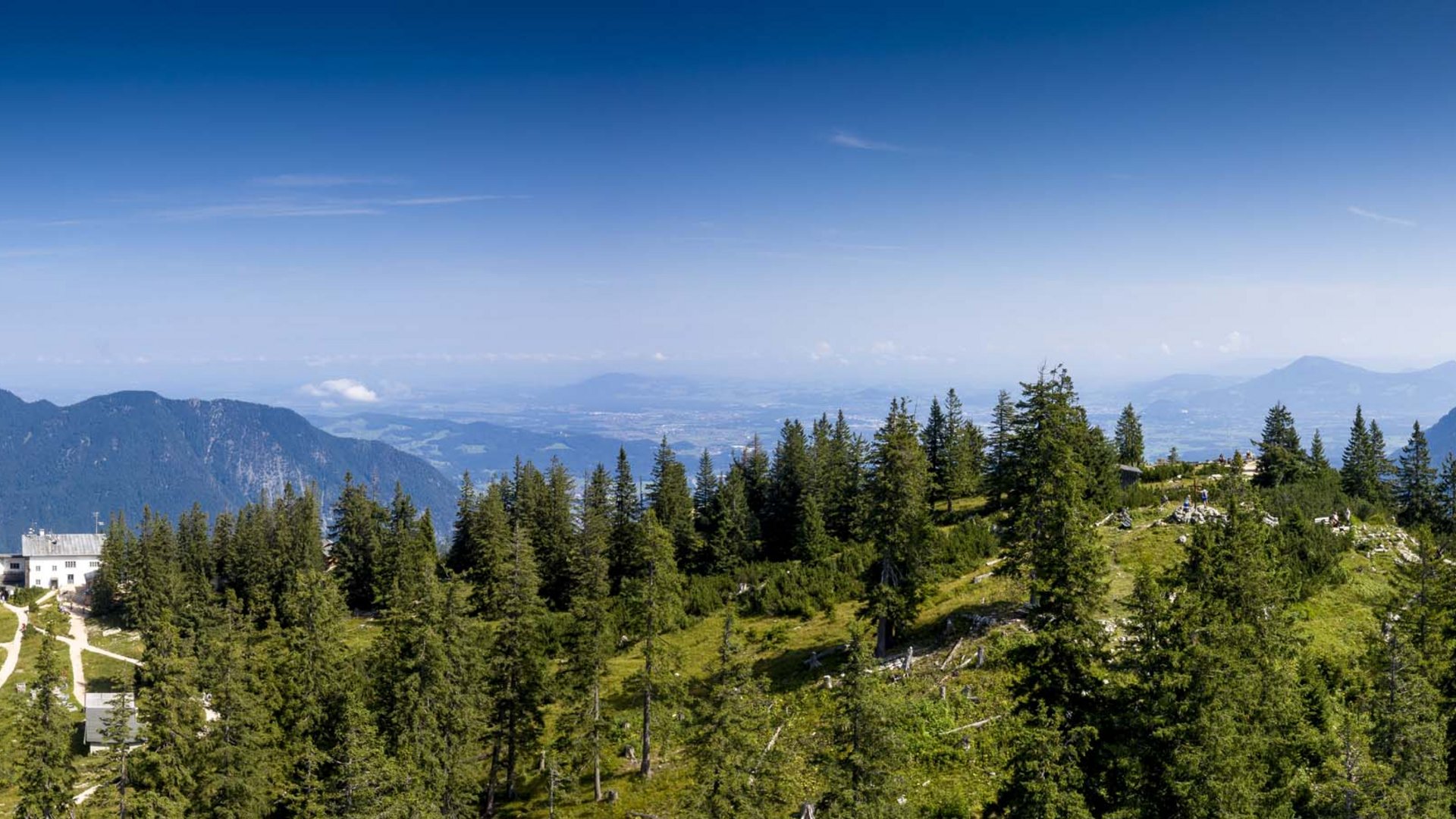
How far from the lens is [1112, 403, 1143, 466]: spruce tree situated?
85.4 meters

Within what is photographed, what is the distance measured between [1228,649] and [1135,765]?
4.08m

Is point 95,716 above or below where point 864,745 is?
below

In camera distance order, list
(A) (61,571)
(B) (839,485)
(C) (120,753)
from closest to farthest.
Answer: (C) (120,753) < (B) (839,485) < (A) (61,571)

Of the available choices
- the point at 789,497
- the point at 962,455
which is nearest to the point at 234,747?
the point at 789,497

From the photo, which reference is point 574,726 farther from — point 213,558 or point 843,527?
point 213,558

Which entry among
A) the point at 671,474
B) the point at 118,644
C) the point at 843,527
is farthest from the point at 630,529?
the point at 118,644

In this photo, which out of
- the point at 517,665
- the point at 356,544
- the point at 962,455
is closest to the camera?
the point at 517,665

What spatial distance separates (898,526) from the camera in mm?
40844

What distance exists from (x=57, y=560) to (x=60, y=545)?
3235mm

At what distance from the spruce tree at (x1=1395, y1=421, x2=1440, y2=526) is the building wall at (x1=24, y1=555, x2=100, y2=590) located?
17522cm

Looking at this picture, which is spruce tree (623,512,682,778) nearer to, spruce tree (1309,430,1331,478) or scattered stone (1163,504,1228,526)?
scattered stone (1163,504,1228,526)

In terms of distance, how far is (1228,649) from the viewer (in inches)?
836

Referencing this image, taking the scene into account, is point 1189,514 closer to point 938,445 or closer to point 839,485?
point 938,445

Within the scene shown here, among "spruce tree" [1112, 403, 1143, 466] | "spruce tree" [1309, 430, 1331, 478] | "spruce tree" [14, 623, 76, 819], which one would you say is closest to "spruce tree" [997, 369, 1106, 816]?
"spruce tree" [14, 623, 76, 819]
